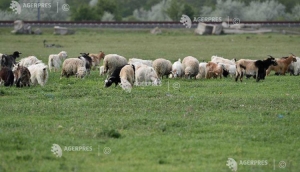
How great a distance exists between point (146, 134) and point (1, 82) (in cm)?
974

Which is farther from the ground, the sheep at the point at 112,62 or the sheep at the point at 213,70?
the sheep at the point at 112,62

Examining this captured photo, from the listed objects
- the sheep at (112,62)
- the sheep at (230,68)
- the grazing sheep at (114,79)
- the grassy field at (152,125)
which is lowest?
the grassy field at (152,125)

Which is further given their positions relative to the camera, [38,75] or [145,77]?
[145,77]

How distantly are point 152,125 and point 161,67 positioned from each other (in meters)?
11.3

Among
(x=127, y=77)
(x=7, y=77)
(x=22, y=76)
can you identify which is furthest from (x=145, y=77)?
(x=7, y=77)

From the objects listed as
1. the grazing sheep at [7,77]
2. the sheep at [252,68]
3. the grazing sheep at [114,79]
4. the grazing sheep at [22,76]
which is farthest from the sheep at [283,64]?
the grazing sheep at [7,77]

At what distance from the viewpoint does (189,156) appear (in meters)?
11.8

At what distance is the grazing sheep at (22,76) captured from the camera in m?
21.6

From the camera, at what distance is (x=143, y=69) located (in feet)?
74.3

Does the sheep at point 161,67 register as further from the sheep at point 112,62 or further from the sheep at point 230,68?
the sheep at point 230,68

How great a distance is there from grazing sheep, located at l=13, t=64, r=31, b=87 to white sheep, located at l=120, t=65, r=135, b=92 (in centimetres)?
316

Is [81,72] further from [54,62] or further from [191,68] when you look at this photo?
[54,62]

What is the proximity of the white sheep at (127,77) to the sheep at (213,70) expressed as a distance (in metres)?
5.11

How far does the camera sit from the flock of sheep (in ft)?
71.3
